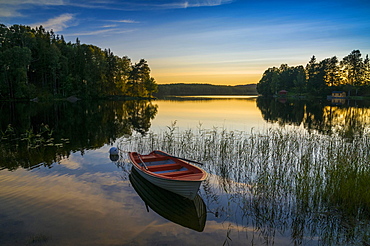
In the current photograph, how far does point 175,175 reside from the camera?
27.5 ft

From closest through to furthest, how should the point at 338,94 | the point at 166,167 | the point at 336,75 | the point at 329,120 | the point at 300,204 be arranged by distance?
the point at 300,204
the point at 166,167
the point at 329,120
the point at 338,94
the point at 336,75

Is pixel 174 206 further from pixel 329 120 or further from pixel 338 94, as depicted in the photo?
pixel 338 94

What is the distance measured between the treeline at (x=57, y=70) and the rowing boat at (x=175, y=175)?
55469mm

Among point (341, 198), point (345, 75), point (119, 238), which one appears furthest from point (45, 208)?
point (345, 75)

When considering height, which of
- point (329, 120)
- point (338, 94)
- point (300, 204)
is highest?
point (338, 94)

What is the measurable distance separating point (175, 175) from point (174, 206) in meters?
1.07

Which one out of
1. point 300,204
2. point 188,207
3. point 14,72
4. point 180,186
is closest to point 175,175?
point 180,186

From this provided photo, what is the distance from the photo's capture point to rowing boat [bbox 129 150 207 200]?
7.42m

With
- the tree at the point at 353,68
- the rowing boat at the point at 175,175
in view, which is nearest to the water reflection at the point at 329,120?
the rowing boat at the point at 175,175

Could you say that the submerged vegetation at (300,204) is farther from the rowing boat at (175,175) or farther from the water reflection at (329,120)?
the water reflection at (329,120)

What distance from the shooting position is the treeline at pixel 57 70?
5431cm

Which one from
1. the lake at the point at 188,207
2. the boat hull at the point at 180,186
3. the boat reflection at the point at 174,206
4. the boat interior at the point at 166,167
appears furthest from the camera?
the boat interior at the point at 166,167

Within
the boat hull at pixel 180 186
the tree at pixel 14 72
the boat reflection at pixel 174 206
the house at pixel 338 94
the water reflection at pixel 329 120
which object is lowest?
the boat reflection at pixel 174 206

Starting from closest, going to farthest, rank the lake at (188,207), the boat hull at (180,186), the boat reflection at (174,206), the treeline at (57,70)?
the lake at (188,207) → the boat reflection at (174,206) → the boat hull at (180,186) → the treeline at (57,70)
